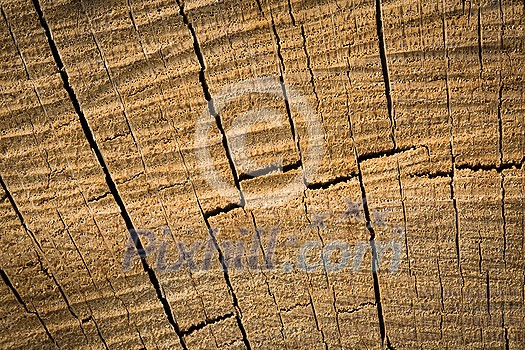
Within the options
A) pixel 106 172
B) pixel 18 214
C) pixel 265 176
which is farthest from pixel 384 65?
pixel 18 214

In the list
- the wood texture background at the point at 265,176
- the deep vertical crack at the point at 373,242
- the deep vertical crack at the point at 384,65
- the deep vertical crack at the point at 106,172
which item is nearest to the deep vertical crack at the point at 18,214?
the wood texture background at the point at 265,176

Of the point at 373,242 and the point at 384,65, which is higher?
the point at 384,65

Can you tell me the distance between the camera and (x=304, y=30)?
4.29 feet

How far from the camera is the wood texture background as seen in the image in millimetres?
1302

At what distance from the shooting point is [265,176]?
1.45 meters

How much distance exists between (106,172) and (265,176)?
413mm

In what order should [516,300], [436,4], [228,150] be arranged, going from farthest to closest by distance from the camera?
[516,300]
[228,150]
[436,4]

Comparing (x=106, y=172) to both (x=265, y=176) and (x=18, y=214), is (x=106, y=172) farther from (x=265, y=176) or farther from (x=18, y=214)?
(x=265, y=176)

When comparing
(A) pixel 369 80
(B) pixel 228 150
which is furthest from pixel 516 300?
(B) pixel 228 150

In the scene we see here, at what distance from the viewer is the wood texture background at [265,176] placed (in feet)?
4.27

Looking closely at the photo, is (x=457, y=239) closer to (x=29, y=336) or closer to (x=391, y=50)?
(x=391, y=50)

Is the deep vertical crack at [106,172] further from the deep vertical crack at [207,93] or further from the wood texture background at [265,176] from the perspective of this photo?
the deep vertical crack at [207,93]

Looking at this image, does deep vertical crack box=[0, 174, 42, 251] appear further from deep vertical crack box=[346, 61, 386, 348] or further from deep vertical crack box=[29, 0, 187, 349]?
deep vertical crack box=[346, 61, 386, 348]

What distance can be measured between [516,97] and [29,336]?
4.77 ft
